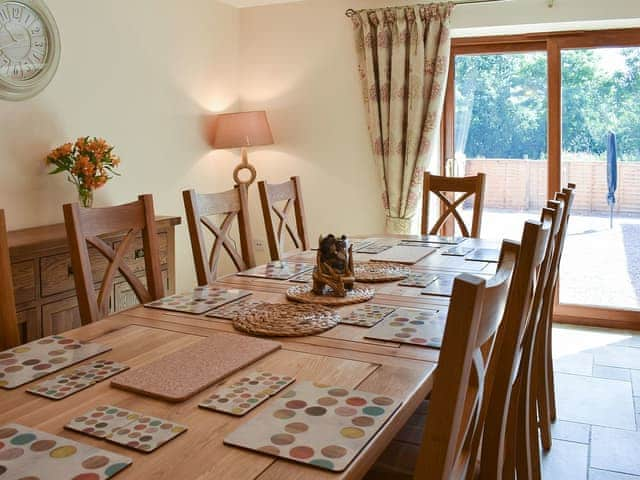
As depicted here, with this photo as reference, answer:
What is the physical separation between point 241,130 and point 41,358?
315 centimetres

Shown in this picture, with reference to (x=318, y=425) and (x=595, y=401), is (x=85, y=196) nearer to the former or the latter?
(x=318, y=425)

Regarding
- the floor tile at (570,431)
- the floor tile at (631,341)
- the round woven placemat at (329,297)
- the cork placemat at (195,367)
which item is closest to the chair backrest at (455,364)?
the cork placemat at (195,367)

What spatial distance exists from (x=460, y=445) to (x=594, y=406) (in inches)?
89.4

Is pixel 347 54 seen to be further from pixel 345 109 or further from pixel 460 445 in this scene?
pixel 460 445

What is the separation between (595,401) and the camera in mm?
3088

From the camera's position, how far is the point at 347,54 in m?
4.60

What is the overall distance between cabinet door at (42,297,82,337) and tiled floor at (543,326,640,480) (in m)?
2.20

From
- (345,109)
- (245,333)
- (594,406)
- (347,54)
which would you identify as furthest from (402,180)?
(245,333)

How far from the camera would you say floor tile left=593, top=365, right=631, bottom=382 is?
133 inches

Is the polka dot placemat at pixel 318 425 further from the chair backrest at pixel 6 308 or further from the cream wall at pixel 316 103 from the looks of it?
the cream wall at pixel 316 103

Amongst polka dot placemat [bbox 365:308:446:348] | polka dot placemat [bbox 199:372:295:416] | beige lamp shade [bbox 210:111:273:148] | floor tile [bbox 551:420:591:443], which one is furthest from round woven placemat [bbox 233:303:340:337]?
beige lamp shade [bbox 210:111:273:148]

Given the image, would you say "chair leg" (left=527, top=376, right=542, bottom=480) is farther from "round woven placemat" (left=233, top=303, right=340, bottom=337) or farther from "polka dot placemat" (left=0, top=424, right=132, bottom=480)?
"polka dot placemat" (left=0, top=424, right=132, bottom=480)

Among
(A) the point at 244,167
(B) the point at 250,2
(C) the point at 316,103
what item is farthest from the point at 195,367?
(B) the point at 250,2

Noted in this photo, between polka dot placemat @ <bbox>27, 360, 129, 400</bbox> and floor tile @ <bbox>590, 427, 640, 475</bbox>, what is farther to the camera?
floor tile @ <bbox>590, 427, 640, 475</bbox>
